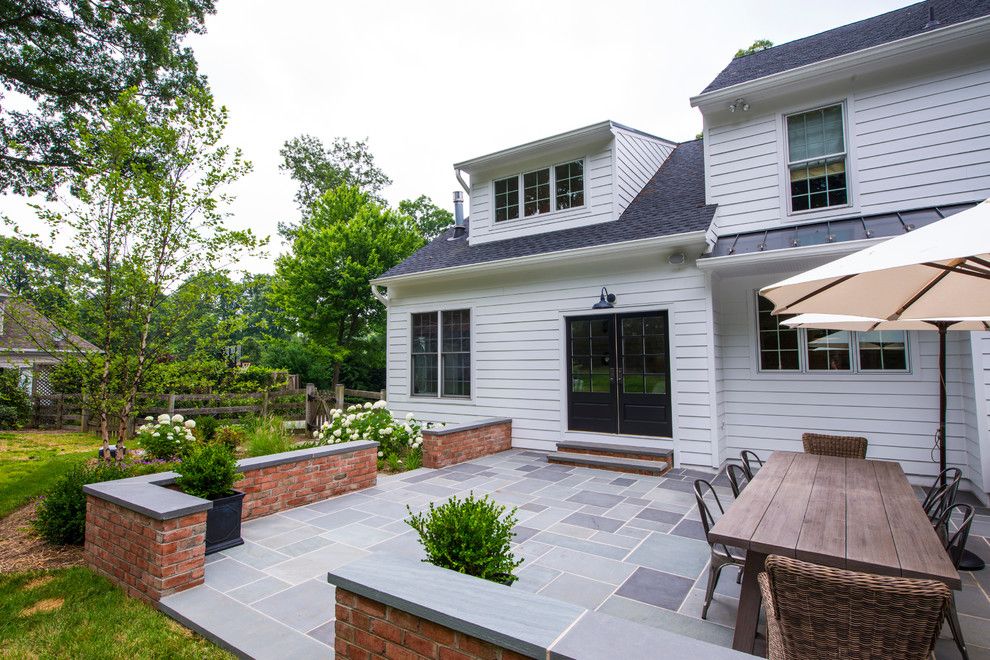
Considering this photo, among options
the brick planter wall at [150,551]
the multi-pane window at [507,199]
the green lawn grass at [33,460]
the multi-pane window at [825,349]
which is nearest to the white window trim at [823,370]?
the multi-pane window at [825,349]

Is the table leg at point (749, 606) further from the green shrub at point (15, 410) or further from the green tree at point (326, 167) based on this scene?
the green tree at point (326, 167)

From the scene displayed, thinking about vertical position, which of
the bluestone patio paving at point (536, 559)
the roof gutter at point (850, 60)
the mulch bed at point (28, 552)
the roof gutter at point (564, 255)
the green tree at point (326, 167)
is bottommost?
the mulch bed at point (28, 552)

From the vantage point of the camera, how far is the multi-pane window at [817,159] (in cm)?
641

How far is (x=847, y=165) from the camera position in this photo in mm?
6328

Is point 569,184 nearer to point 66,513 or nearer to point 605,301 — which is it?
point 605,301

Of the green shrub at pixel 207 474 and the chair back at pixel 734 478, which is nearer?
the chair back at pixel 734 478

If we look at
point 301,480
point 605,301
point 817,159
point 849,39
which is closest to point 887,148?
point 817,159

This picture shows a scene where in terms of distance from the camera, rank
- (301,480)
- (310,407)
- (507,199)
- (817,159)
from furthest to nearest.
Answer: (310,407)
(507,199)
(817,159)
(301,480)

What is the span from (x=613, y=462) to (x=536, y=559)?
10.6 feet

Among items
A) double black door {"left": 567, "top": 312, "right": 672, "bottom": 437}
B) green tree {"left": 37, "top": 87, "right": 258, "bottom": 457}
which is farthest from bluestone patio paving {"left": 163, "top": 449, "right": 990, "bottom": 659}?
green tree {"left": 37, "top": 87, "right": 258, "bottom": 457}

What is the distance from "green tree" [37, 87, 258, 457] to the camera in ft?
14.9

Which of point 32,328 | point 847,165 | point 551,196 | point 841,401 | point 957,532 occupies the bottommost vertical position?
point 957,532

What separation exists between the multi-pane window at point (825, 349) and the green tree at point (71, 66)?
30.2 ft

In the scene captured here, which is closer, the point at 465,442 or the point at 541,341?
the point at 465,442
